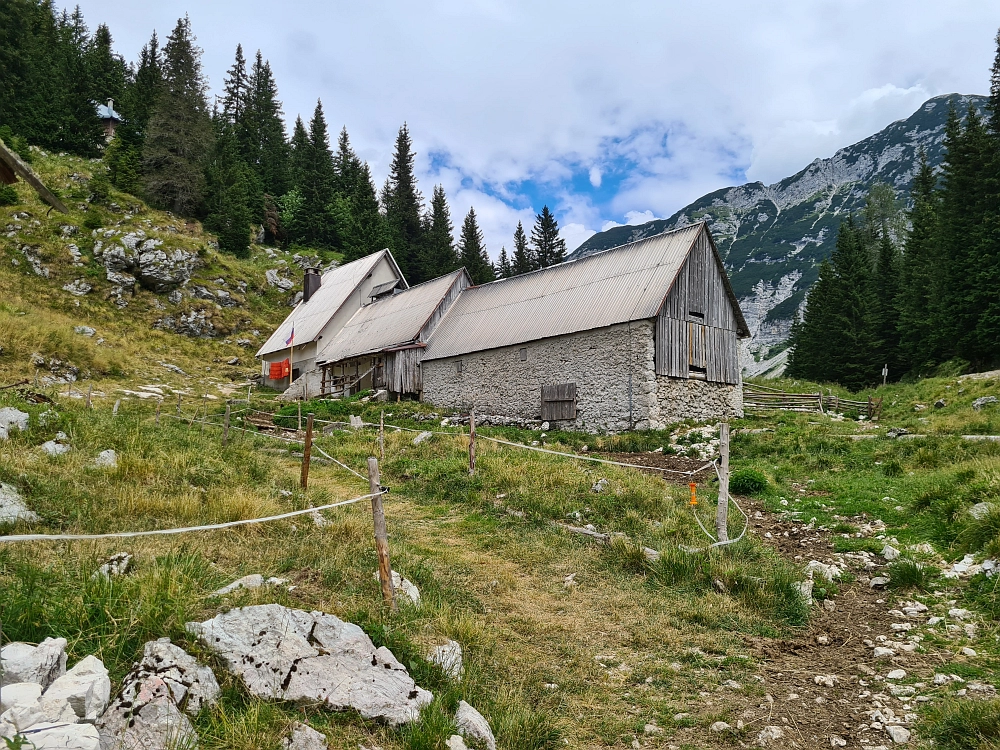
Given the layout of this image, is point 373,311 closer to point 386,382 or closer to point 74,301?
point 386,382

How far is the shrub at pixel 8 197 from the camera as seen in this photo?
40506 millimetres

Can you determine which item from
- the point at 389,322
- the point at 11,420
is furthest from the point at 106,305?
the point at 11,420

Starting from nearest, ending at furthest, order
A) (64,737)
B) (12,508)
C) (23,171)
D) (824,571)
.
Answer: (64,737)
(12,508)
(23,171)
(824,571)

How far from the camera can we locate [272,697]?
4250 mm

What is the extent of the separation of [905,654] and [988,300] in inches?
1340

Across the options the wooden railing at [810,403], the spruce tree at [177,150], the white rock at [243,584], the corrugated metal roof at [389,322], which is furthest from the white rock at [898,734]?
the spruce tree at [177,150]

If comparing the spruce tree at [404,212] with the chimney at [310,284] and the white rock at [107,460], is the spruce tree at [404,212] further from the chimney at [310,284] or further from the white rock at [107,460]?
the white rock at [107,460]

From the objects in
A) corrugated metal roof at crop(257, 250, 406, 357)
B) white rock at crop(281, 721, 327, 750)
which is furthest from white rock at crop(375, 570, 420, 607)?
corrugated metal roof at crop(257, 250, 406, 357)

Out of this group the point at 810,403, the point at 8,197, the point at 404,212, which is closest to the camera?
the point at 810,403

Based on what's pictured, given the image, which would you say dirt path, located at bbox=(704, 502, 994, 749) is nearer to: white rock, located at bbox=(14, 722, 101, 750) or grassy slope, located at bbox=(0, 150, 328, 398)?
white rock, located at bbox=(14, 722, 101, 750)

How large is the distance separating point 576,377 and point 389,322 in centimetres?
1500

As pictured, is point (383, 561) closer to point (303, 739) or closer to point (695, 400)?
point (303, 739)

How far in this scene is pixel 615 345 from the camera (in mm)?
A: 22719

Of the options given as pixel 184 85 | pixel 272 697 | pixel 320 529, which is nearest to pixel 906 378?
pixel 320 529
